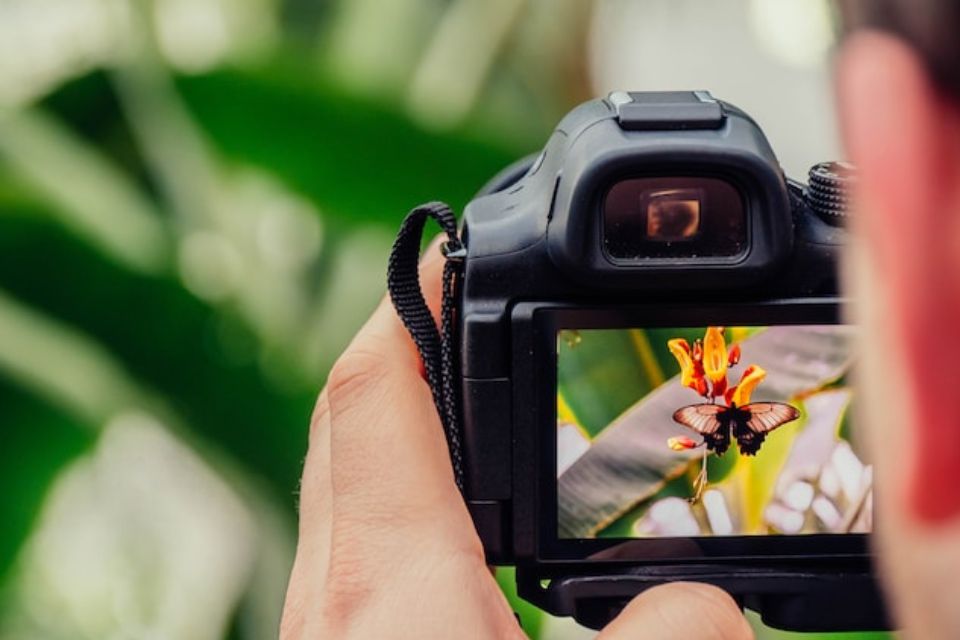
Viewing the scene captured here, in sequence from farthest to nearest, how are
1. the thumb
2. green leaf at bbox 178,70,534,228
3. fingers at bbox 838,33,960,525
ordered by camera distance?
1. green leaf at bbox 178,70,534,228
2. the thumb
3. fingers at bbox 838,33,960,525

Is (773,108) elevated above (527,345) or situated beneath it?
elevated above

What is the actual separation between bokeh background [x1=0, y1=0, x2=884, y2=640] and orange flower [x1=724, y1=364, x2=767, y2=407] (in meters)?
0.79

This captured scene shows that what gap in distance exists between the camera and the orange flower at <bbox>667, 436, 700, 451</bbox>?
0.67 meters

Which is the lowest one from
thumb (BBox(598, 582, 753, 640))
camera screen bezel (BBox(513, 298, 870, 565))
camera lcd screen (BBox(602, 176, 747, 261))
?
thumb (BBox(598, 582, 753, 640))

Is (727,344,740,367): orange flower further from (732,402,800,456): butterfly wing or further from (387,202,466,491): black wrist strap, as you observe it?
(387,202,466,491): black wrist strap

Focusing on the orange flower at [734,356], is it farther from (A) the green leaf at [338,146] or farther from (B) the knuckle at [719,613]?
(A) the green leaf at [338,146]

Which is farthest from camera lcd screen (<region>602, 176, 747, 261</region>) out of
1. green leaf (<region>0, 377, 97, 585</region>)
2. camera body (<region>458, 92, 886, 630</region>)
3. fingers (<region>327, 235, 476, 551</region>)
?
green leaf (<region>0, 377, 97, 585</region>)

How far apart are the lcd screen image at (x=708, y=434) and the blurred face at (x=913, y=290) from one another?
0.38 metres

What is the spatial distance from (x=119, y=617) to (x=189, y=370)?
277mm

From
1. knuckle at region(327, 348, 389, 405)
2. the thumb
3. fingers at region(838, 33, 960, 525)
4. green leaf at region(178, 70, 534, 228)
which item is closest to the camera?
fingers at region(838, 33, 960, 525)

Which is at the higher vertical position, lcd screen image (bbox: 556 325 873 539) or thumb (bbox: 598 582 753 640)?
lcd screen image (bbox: 556 325 873 539)

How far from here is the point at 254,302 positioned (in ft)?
4.77

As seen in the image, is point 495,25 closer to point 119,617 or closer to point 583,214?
point 119,617

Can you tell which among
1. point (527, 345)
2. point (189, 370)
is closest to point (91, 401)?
point (189, 370)
